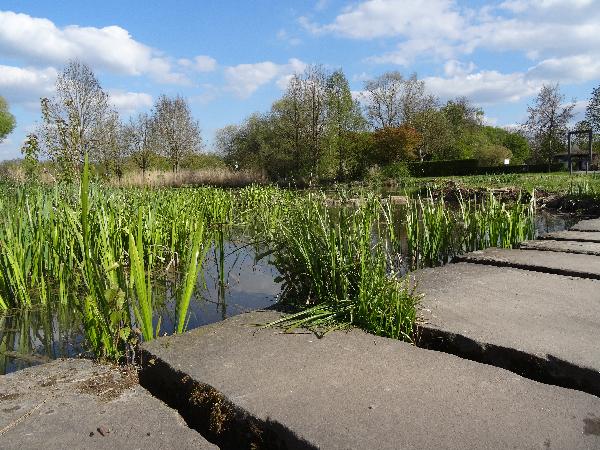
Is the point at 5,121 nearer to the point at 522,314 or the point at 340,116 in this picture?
the point at 340,116

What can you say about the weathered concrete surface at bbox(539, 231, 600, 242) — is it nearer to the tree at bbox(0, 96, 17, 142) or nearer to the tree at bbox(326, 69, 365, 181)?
the tree at bbox(326, 69, 365, 181)

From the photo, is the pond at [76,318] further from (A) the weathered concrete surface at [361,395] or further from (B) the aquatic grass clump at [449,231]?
(B) the aquatic grass clump at [449,231]

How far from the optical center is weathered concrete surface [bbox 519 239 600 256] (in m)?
3.83

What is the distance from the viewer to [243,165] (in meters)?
33.8

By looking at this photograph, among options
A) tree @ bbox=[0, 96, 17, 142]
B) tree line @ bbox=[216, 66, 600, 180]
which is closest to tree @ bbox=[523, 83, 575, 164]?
tree line @ bbox=[216, 66, 600, 180]

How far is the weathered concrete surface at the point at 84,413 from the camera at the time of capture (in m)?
1.26

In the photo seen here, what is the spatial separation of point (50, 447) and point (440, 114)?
37991 millimetres

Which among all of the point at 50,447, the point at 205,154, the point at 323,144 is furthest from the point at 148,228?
the point at 205,154

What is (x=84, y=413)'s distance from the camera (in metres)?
1.40

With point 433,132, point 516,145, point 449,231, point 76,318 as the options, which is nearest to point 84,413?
point 76,318

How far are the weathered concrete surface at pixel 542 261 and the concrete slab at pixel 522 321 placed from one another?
158mm

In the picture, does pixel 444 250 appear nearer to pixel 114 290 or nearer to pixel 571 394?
pixel 571 394

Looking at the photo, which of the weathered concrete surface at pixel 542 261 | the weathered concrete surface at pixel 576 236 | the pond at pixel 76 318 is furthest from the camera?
the weathered concrete surface at pixel 576 236

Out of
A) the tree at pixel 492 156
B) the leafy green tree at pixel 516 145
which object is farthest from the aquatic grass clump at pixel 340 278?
the leafy green tree at pixel 516 145
